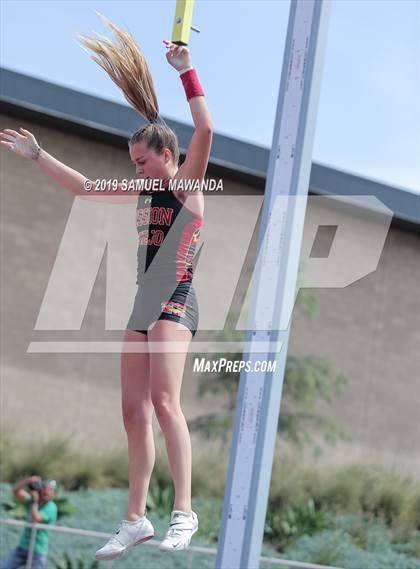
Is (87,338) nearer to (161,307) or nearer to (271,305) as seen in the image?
(271,305)

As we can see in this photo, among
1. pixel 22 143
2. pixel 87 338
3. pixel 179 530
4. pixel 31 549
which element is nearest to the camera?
pixel 179 530

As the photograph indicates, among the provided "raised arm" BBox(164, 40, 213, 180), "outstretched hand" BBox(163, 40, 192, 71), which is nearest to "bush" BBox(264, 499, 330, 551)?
"raised arm" BBox(164, 40, 213, 180)

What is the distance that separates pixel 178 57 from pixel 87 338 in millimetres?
15558

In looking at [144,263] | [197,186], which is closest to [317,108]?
[197,186]

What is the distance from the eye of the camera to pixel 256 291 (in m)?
4.41

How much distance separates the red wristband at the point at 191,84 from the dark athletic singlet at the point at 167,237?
0.38m

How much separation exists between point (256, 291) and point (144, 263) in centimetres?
62

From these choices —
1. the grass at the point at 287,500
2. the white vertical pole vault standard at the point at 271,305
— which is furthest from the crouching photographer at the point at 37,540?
the white vertical pole vault standard at the point at 271,305

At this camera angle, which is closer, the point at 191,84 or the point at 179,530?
the point at 179,530

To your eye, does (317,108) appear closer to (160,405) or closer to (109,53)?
(109,53)

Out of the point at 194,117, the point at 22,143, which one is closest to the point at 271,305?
the point at 194,117

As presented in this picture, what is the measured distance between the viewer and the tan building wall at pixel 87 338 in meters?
18.7

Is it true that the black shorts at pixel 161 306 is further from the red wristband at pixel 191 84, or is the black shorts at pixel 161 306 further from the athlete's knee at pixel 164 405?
the red wristband at pixel 191 84

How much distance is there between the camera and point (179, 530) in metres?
3.80
